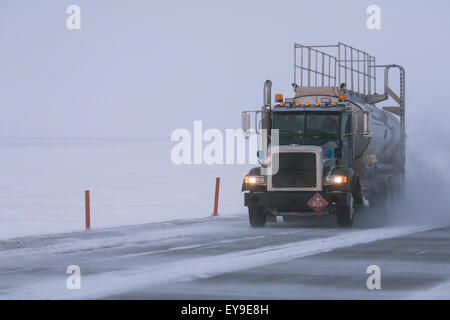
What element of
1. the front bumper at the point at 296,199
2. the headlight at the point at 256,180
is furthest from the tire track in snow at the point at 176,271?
the headlight at the point at 256,180

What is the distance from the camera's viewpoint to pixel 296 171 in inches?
965

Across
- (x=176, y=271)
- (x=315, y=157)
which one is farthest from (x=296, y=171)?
(x=176, y=271)

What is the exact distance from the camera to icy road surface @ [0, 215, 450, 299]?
474 inches

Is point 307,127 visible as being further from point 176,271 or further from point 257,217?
point 176,271

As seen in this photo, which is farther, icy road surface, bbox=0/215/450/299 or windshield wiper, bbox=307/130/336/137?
windshield wiper, bbox=307/130/336/137

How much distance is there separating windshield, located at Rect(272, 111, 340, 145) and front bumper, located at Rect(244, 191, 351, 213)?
1579 millimetres

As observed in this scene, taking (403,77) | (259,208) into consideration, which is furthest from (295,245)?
(403,77)

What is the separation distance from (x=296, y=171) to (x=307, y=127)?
1.61 metres

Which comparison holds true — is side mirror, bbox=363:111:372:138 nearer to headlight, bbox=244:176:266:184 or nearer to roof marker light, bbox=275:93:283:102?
roof marker light, bbox=275:93:283:102

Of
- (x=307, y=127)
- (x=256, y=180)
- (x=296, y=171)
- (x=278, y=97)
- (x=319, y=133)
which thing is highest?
(x=278, y=97)

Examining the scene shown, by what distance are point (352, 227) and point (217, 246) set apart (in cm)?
728

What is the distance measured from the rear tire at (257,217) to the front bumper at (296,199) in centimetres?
44

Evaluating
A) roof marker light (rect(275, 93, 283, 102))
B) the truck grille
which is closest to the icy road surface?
the truck grille
